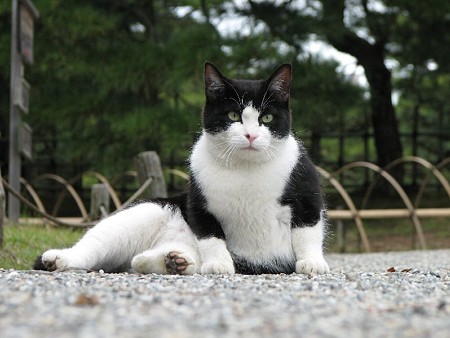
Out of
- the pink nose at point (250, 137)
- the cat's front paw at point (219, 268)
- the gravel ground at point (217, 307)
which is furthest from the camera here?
the pink nose at point (250, 137)

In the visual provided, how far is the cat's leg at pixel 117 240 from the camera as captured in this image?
11.3ft

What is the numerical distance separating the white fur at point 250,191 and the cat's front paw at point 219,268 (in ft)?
0.75

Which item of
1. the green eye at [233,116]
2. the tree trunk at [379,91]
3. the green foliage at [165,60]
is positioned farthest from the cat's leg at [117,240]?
the tree trunk at [379,91]

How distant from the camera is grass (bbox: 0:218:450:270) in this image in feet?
17.5

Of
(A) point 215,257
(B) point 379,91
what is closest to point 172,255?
(A) point 215,257

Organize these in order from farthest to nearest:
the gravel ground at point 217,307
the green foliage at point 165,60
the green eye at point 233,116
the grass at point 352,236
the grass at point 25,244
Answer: the green foliage at point 165,60 < the grass at point 352,236 < the grass at point 25,244 < the green eye at point 233,116 < the gravel ground at point 217,307

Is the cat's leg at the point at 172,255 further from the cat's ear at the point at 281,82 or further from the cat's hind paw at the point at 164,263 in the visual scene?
the cat's ear at the point at 281,82

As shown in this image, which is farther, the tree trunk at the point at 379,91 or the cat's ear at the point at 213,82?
the tree trunk at the point at 379,91

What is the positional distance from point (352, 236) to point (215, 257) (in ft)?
26.3

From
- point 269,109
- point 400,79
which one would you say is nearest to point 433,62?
point 400,79

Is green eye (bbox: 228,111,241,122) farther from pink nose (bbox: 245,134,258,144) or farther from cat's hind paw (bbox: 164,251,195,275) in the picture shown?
cat's hind paw (bbox: 164,251,195,275)

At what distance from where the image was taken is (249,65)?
805 centimetres

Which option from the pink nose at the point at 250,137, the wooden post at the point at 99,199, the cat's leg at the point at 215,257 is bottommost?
the wooden post at the point at 99,199

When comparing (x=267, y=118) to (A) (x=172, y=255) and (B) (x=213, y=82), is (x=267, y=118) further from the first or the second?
(A) (x=172, y=255)
